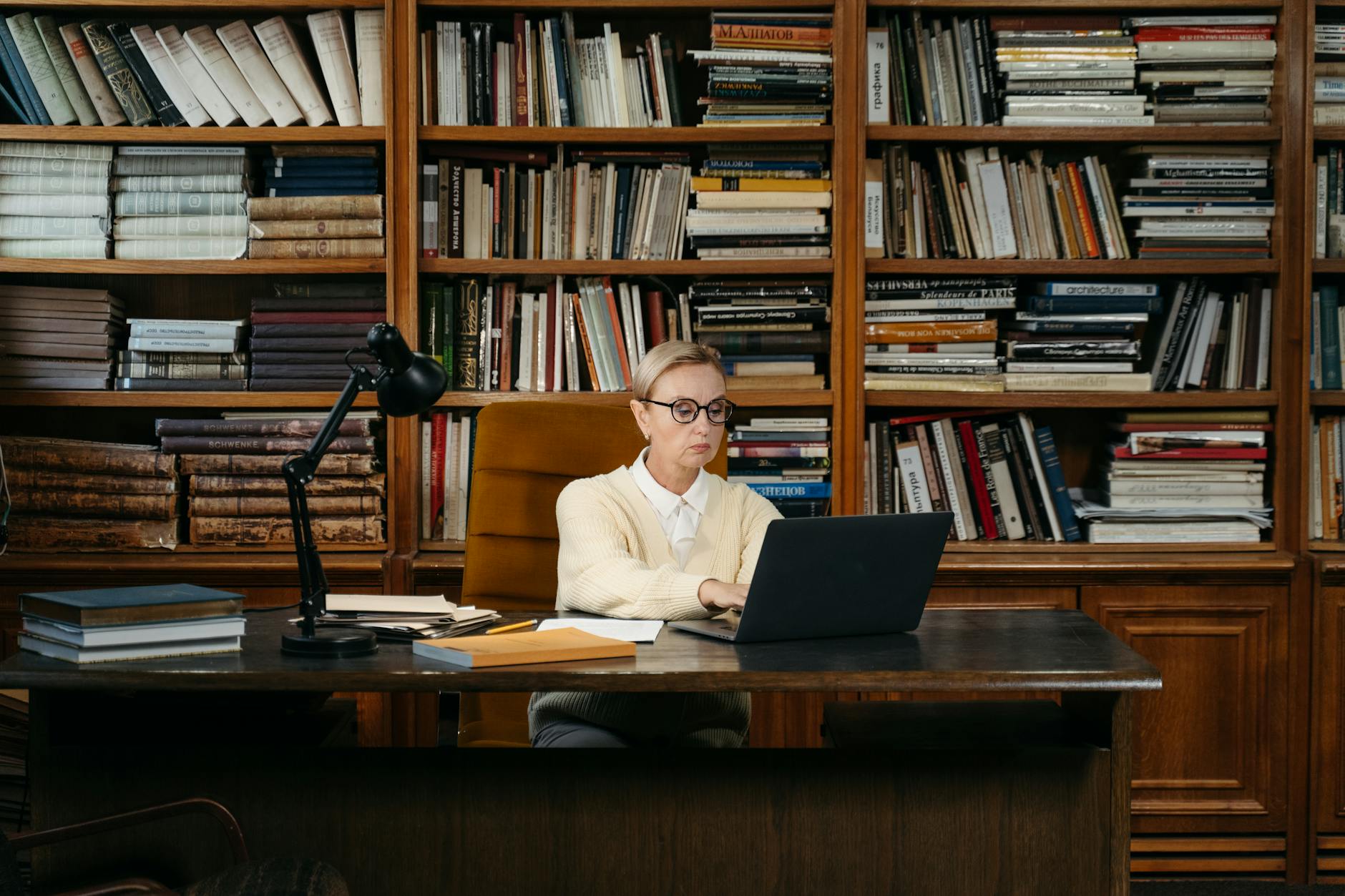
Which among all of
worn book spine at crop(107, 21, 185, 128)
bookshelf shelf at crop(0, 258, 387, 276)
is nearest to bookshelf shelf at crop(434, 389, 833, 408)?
bookshelf shelf at crop(0, 258, 387, 276)

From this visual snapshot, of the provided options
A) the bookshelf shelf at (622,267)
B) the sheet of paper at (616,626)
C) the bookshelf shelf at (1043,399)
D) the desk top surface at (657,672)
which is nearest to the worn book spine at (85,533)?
the bookshelf shelf at (622,267)

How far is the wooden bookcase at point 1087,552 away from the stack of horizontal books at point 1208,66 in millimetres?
45

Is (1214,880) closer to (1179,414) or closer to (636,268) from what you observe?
(1179,414)

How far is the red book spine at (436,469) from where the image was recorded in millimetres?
2986

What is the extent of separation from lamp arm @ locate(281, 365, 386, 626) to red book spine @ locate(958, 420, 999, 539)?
5.51 feet

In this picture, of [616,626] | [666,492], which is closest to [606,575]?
[616,626]

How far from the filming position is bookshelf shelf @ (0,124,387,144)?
2.86 m

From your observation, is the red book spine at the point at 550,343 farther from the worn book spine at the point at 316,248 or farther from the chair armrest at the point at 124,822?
the chair armrest at the point at 124,822

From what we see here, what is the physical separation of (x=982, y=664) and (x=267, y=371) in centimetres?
194

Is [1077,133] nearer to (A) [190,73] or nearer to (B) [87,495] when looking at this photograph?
(A) [190,73]

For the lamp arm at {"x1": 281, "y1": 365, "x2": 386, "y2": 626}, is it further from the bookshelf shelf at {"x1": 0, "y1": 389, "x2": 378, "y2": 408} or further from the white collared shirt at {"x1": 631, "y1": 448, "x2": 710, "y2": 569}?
the bookshelf shelf at {"x1": 0, "y1": 389, "x2": 378, "y2": 408}

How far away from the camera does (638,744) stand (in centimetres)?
203

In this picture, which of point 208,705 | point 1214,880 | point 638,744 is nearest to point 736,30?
point 638,744

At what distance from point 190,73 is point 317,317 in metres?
0.63
